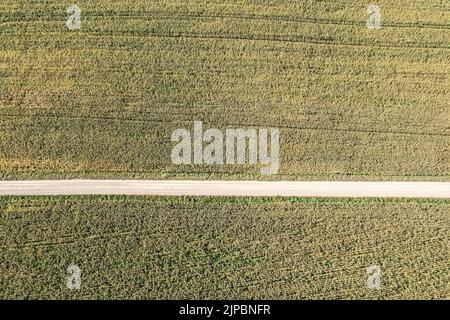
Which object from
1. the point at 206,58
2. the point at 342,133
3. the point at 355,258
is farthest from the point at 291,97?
the point at 355,258

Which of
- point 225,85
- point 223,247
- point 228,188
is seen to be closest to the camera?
point 223,247

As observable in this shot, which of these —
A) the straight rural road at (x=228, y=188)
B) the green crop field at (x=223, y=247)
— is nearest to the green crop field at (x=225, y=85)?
the straight rural road at (x=228, y=188)

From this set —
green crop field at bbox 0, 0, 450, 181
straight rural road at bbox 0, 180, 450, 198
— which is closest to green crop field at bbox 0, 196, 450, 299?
straight rural road at bbox 0, 180, 450, 198

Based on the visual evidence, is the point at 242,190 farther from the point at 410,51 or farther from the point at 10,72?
the point at 10,72

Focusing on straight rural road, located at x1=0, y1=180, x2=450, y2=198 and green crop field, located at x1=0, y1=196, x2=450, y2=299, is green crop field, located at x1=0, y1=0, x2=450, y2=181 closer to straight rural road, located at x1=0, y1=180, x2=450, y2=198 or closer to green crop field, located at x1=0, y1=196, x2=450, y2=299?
straight rural road, located at x1=0, y1=180, x2=450, y2=198

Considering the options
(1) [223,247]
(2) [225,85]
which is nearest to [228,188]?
(1) [223,247]

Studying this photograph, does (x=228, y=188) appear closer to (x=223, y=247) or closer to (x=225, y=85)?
(x=223, y=247)

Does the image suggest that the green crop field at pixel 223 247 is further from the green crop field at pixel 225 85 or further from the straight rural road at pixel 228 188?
the green crop field at pixel 225 85
